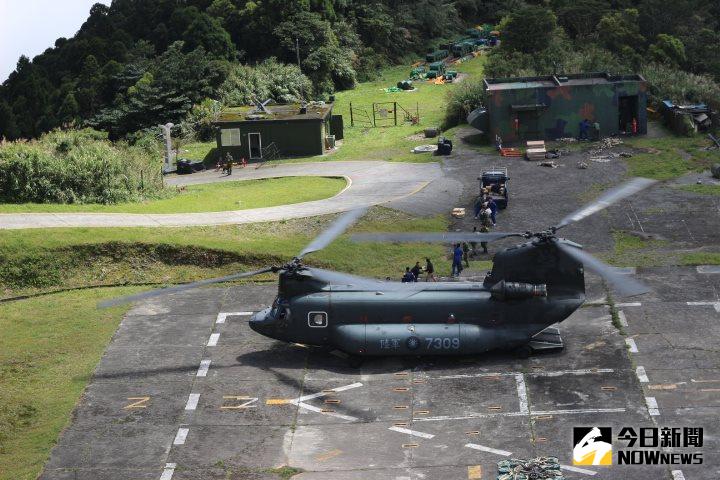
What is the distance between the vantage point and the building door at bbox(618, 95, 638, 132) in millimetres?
75125

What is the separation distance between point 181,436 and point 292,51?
227 feet

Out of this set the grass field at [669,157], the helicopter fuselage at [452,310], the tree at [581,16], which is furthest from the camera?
the tree at [581,16]

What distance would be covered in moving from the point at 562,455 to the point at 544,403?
372 centimetres

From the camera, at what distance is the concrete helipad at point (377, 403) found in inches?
1420

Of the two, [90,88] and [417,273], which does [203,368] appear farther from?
[90,88]

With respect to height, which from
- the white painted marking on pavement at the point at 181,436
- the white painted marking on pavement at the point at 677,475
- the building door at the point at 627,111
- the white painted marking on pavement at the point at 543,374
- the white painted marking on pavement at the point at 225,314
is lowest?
the white painted marking on pavement at the point at 677,475

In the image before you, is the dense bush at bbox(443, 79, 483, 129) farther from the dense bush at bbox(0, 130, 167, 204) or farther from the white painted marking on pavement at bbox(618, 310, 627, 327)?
the white painted marking on pavement at bbox(618, 310, 627, 327)

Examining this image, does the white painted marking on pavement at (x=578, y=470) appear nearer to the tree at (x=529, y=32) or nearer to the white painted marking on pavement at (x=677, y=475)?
the white painted marking on pavement at (x=677, y=475)

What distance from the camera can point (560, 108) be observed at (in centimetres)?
7425

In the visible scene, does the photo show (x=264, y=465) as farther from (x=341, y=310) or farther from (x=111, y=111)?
(x=111, y=111)

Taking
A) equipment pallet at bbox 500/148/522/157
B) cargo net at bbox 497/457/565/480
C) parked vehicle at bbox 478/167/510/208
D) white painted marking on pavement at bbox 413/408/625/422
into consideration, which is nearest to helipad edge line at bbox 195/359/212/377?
white painted marking on pavement at bbox 413/408/625/422

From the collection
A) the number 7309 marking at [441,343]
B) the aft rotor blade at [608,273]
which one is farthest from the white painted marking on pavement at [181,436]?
the aft rotor blade at [608,273]

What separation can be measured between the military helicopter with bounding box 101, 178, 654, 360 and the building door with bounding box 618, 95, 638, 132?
3483 cm

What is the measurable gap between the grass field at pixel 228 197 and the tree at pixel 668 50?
39.6m
